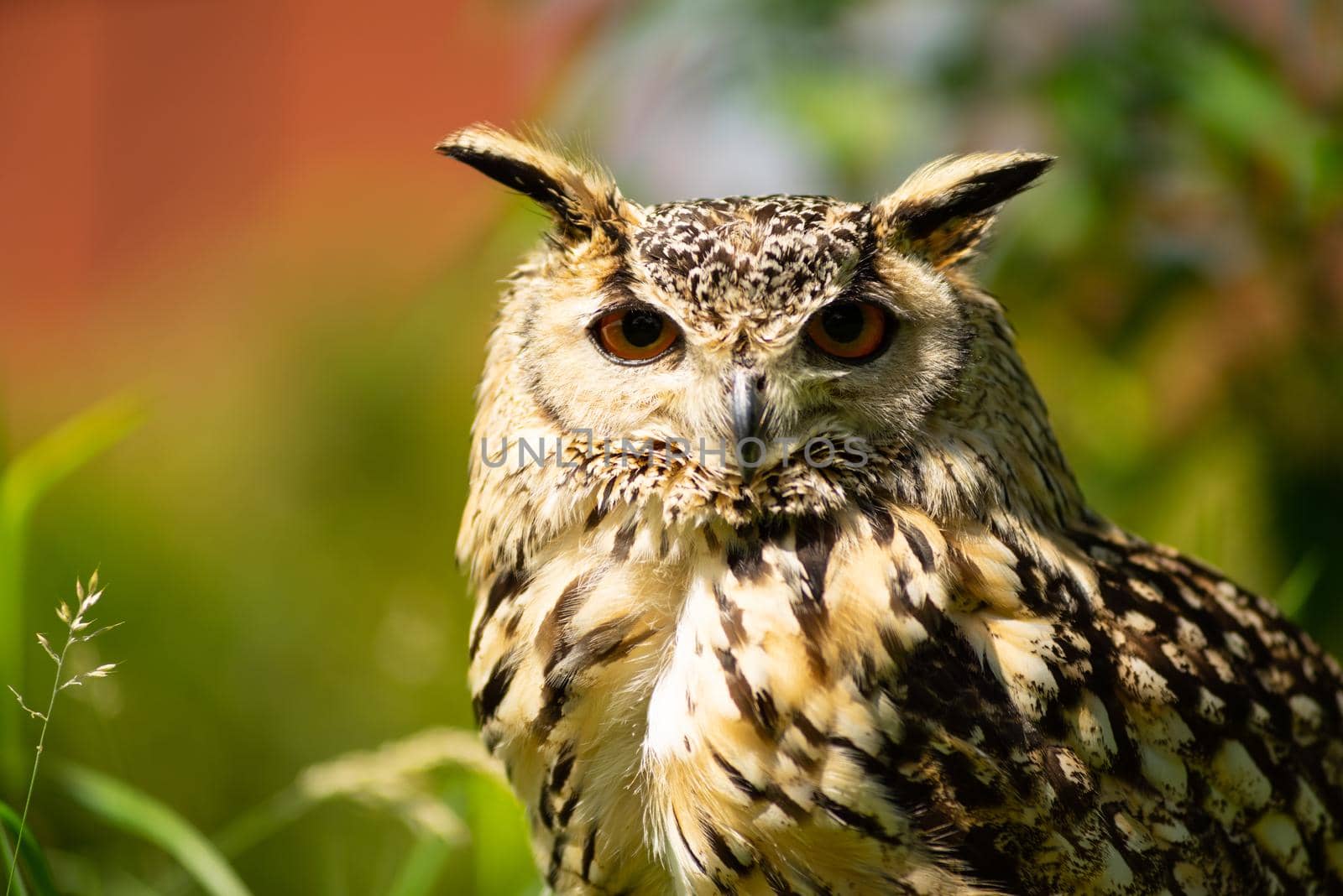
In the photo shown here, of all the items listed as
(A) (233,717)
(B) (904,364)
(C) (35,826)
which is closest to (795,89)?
(B) (904,364)

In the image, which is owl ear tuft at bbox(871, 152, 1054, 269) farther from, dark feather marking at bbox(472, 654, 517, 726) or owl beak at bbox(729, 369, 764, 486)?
dark feather marking at bbox(472, 654, 517, 726)

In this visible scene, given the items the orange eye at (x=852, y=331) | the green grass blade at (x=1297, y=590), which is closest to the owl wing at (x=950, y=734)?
the orange eye at (x=852, y=331)

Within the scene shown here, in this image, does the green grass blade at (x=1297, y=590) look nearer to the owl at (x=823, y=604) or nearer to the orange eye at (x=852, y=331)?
the owl at (x=823, y=604)

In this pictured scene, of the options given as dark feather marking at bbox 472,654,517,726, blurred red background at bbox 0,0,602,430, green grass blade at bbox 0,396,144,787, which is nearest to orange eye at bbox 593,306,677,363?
dark feather marking at bbox 472,654,517,726

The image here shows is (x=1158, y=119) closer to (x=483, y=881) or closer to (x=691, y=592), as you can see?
(x=691, y=592)

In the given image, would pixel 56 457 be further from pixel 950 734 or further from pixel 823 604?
A: pixel 950 734

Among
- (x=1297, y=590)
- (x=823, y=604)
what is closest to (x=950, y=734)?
(x=823, y=604)

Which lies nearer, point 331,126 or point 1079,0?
point 1079,0
